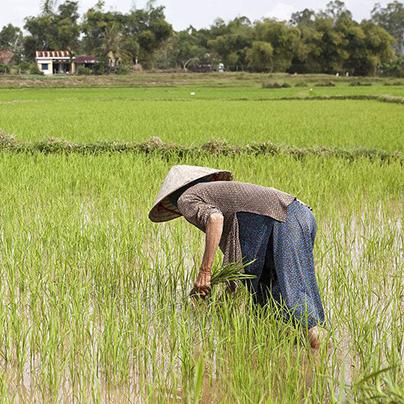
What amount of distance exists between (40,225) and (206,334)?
6.22 feet

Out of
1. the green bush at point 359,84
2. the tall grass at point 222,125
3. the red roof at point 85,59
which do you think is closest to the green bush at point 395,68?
the green bush at point 359,84

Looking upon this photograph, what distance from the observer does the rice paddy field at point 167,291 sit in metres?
2.20

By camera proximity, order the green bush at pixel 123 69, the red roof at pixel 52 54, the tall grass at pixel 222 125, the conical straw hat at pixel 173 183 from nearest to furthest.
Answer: the conical straw hat at pixel 173 183
the tall grass at pixel 222 125
the green bush at pixel 123 69
the red roof at pixel 52 54

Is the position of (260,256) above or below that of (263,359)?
above

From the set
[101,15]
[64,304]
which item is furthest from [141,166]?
[101,15]

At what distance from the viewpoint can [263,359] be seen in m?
2.26

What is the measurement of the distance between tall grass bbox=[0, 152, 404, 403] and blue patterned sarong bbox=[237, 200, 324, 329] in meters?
0.10

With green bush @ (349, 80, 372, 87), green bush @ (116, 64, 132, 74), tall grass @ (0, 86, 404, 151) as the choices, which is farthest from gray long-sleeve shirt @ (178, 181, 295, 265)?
green bush @ (116, 64, 132, 74)

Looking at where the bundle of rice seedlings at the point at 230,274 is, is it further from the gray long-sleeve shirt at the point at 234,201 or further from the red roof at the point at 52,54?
the red roof at the point at 52,54

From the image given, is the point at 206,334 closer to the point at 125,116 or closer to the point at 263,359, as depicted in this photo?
the point at 263,359

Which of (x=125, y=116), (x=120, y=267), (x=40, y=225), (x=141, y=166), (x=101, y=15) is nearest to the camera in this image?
(x=120, y=267)

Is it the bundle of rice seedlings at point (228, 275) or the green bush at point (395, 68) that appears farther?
the green bush at point (395, 68)

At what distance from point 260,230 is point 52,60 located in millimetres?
40454

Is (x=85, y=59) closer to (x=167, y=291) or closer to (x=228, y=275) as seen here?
(x=167, y=291)
